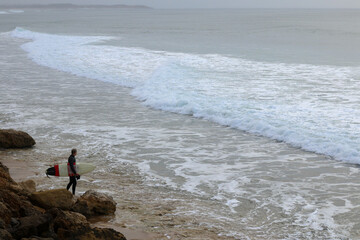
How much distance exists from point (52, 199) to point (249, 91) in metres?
13.8

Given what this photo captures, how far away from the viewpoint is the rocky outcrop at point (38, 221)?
610 cm

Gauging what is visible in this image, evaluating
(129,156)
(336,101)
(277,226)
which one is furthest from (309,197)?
(336,101)

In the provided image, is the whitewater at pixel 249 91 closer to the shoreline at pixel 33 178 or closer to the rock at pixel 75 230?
the shoreline at pixel 33 178

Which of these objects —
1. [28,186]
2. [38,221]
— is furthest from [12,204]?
[28,186]

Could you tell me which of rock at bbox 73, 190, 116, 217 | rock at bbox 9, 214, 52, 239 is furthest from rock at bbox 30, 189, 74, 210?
rock at bbox 9, 214, 52, 239

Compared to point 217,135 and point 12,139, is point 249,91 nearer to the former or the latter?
point 217,135

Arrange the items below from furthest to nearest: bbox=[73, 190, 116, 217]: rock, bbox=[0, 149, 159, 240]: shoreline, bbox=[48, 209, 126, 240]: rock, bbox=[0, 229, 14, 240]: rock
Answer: bbox=[73, 190, 116, 217]: rock < bbox=[0, 149, 159, 240]: shoreline < bbox=[48, 209, 126, 240]: rock < bbox=[0, 229, 14, 240]: rock

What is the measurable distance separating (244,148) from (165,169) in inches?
107

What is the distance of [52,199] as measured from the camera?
7.35 meters

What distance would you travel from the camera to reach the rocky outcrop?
20.0 feet

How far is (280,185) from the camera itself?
9.91 meters

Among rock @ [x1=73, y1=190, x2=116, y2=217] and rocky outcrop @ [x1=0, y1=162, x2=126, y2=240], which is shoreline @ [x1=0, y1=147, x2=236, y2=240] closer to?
rock @ [x1=73, y1=190, x2=116, y2=217]

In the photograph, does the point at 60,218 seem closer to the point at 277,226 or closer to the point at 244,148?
the point at 277,226

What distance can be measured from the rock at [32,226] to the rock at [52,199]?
0.84 meters
